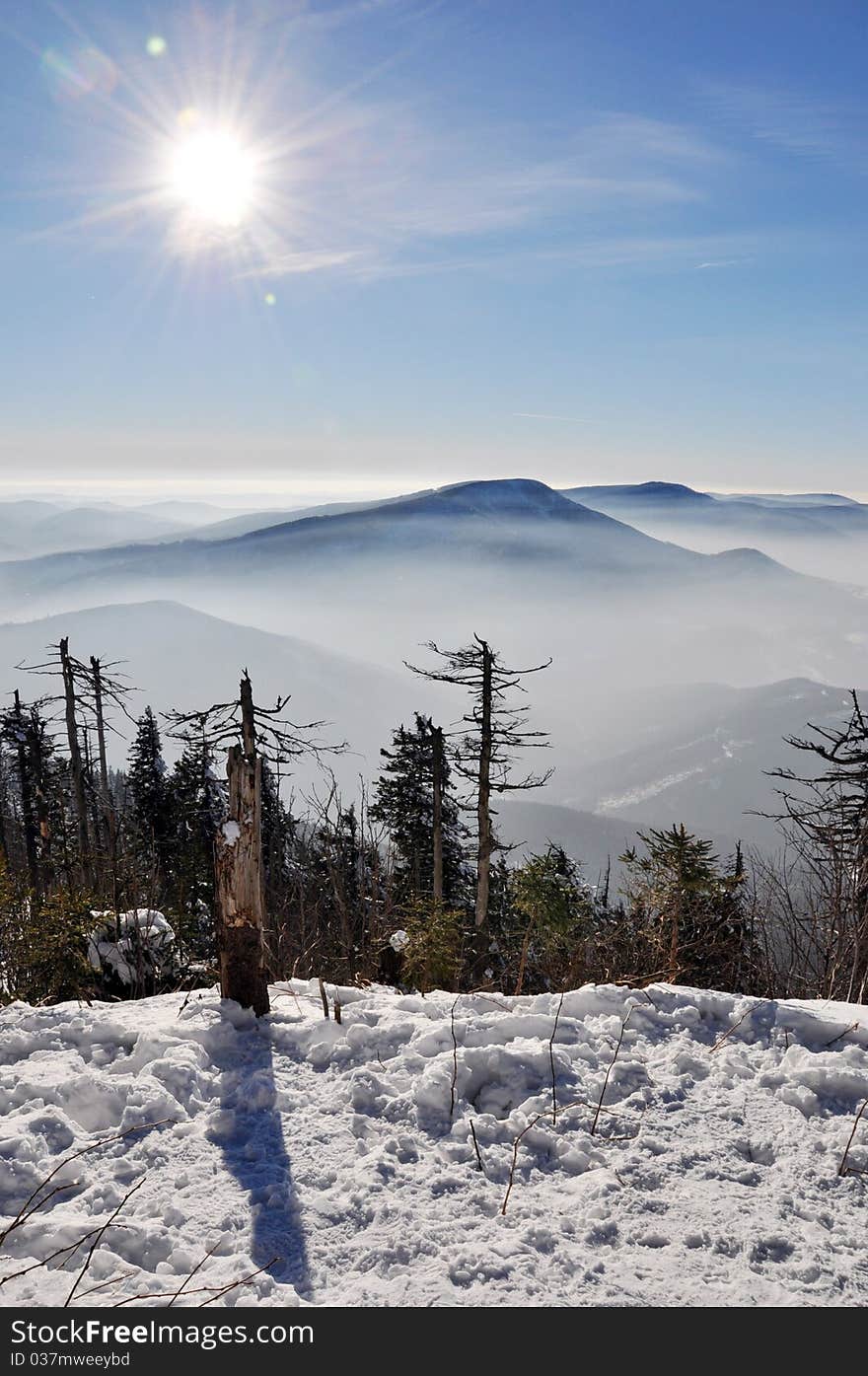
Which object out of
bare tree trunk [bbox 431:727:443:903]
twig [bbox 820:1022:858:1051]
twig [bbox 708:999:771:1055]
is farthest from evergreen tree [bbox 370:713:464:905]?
twig [bbox 820:1022:858:1051]

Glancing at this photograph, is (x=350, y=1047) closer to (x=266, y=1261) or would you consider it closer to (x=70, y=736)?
(x=266, y=1261)

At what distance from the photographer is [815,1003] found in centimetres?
692

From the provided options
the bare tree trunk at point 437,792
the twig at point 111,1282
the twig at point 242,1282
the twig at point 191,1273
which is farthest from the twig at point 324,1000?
the bare tree trunk at point 437,792

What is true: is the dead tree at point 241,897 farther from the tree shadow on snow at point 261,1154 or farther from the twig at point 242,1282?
the twig at point 242,1282

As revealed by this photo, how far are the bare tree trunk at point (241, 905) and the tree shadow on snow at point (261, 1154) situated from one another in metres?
0.41

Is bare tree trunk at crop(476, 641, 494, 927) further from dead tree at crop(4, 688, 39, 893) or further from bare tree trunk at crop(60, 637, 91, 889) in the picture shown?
dead tree at crop(4, 688, 39, 893)

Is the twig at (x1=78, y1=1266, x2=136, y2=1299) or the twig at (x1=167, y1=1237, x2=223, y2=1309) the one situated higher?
the twig at (x1=78, y1=1266, x2=136, y2=1299)

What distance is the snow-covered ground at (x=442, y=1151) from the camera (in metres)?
3.75

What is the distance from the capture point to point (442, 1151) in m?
4.73

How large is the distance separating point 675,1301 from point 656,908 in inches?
511

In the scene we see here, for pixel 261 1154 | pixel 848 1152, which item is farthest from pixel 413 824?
pixel 848 1152

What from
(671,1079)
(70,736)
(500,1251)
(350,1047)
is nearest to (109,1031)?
(350,1047)

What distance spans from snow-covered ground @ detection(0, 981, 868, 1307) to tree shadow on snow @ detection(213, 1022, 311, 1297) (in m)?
0.02

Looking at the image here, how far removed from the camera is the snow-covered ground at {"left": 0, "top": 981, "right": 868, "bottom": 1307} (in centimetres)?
375
